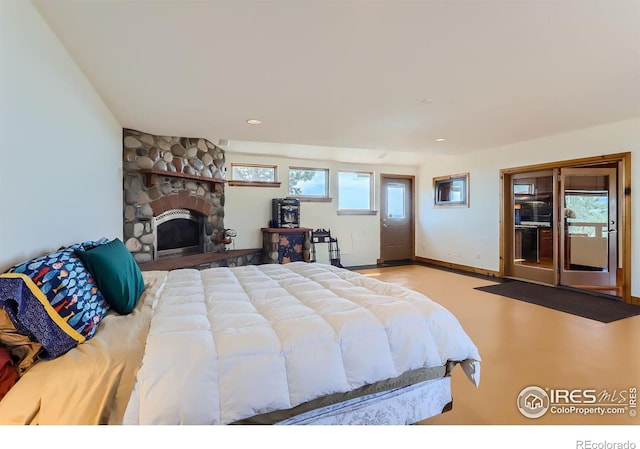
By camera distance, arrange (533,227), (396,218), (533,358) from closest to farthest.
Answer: (533,358), (533,227), (396,218)

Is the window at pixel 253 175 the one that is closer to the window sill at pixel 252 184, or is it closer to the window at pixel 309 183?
the window sill at pixel 252 184

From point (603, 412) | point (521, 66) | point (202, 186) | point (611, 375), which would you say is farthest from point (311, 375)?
point (202, 186)

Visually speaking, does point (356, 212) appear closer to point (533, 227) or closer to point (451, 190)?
point (451, 190)

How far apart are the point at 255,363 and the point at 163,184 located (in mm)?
3563

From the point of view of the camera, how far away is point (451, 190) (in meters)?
6.27

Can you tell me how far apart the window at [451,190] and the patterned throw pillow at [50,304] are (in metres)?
6.00

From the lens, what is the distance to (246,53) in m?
2.08

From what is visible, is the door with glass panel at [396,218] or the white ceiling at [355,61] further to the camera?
the door with glass panel at [396,218]

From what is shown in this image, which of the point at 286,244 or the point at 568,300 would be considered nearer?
the point at 568,300

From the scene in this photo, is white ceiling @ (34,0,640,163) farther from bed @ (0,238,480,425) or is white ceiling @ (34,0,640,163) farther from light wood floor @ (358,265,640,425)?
light wood floor @ (358,265,640,425)

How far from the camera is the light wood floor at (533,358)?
1.76 meters

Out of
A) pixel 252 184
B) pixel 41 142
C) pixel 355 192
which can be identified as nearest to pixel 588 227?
pixel 355 192

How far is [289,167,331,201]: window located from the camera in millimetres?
5962

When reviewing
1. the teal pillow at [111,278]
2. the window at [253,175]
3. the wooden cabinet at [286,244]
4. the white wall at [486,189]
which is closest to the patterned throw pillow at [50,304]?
the teal pillow at [111,278]
